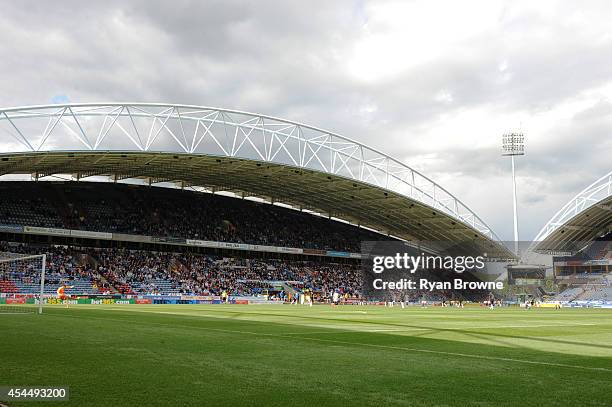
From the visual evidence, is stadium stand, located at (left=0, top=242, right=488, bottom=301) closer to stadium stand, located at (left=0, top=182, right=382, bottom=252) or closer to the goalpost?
the goalpost

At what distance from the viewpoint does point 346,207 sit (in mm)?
80562

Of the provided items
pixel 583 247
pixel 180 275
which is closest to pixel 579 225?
pixel 583 247

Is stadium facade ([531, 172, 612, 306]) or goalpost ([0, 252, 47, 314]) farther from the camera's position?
stadium facade ([531, 172, 612, 306])

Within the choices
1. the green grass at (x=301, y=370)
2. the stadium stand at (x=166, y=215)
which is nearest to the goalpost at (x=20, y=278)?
the stadium stand at (x=166, y=215)

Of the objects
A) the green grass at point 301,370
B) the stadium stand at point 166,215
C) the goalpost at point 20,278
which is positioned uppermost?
the stadium stand at point 166,215

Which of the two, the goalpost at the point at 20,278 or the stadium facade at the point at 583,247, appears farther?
the stadium facade at the point at 583,247

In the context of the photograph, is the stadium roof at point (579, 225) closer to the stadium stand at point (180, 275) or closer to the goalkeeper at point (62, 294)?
the stadium stand at point (180, 275)

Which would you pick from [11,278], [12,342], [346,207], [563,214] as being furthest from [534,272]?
[12,342]

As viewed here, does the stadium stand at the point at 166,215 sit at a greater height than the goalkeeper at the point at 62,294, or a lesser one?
greater

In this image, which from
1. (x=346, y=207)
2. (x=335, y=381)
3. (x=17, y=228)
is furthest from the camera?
(x=346, y=207)

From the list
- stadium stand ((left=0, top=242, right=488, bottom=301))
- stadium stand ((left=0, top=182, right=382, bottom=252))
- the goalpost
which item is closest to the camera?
the goalpost

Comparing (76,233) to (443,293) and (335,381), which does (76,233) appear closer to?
(443,293)

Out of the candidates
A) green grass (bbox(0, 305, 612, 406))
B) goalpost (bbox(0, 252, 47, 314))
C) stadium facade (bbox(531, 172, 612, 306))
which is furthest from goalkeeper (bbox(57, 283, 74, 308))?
stadium facade (bbox(531, 172, 612, 306))

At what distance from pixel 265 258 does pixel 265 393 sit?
7914cm
